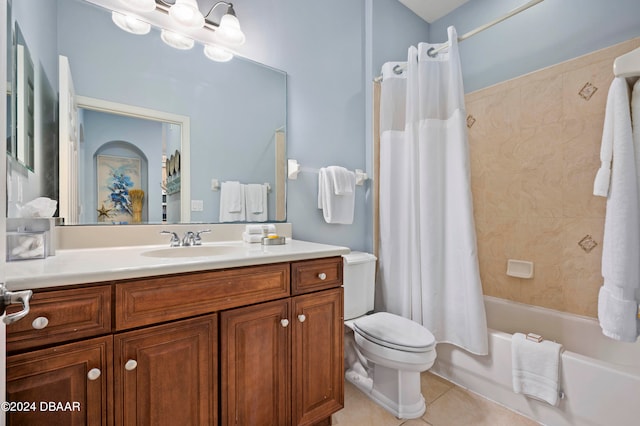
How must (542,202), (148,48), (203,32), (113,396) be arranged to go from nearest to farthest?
(113,396) < (148,48) < (203,32) < (542,202)

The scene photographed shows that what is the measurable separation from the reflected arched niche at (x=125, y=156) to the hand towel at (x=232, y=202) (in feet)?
1.07

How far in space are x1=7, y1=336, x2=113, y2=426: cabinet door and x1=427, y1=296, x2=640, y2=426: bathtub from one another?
179cm

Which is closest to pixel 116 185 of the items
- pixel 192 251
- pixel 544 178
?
pixel 192 251

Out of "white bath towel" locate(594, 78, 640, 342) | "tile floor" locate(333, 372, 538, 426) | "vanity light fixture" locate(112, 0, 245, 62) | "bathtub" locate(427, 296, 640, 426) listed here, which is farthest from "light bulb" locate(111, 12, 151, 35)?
"bathtub" locate(427, 296, 640, 426)

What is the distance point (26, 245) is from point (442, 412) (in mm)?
1991

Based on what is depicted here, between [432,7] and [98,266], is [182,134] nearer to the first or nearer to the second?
[98,266]

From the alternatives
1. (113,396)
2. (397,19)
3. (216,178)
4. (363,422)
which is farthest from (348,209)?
(397,19)

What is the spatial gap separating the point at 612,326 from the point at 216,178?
2.06 metres

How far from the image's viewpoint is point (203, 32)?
160 centimetres

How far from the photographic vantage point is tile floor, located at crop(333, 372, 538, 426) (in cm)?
149

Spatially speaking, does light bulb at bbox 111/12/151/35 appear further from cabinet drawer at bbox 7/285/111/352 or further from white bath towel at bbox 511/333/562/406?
white bath towel at bbox 511/333/562/406

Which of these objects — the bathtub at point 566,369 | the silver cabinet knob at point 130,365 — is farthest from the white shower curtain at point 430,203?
the silver cabinet knob at point 130,365

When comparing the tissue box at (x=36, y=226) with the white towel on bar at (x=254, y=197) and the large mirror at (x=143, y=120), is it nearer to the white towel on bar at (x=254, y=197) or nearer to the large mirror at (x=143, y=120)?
the large mirror at (x=143, y=120)

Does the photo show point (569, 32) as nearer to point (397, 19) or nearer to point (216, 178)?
point (397, 19)
